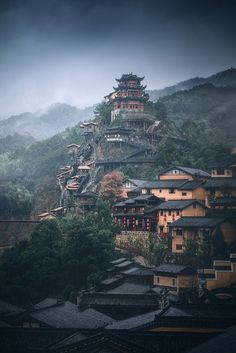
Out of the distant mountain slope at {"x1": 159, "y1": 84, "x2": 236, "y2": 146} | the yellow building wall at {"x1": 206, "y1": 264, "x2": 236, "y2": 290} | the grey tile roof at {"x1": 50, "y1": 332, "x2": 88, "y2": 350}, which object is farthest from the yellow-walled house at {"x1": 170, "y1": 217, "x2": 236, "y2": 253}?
the distant mountain slope at {"x1": 159, "y1": 84, "x2": 236, "y2": 146}

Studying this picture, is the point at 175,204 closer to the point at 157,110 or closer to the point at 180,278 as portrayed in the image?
the point at 180,278

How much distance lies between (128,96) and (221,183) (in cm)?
1548

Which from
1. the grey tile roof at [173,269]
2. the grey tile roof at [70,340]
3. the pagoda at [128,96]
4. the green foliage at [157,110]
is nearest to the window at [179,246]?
the grey tile roof at [173,269]

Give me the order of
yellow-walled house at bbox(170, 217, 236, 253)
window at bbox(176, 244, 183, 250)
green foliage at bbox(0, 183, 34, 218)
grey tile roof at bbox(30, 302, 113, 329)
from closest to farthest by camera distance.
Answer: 1. grey tile roof at bbox(30, 302, 113, 329)
2. yellow-walled house at bbox(170, 217, 236, 253)
3. window at bbox(176, 244, 183, 250)
4. green foliage at bbox(0, 183, 34, 218)

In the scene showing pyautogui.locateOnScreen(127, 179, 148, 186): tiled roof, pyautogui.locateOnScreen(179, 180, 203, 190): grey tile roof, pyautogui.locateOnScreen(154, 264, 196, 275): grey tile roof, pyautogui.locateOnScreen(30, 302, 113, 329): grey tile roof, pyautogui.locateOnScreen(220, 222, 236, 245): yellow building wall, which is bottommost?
pyautogui.locateOnScreen(30, 302, 113, 329): grey tile roof

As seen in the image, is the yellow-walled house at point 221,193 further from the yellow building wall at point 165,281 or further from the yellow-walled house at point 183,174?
the yellow building wall at point 165,281

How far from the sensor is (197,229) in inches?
818

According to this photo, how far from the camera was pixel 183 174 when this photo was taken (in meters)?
26.2

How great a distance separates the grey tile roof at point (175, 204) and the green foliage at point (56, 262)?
2659 mm

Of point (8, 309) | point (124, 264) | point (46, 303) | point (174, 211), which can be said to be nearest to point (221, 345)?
point (46, 303)

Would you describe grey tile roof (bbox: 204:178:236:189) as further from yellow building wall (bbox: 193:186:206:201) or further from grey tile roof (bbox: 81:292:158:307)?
grey tile roof (bbox: 81:292:158:307)

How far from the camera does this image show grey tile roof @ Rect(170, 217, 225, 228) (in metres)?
20.0

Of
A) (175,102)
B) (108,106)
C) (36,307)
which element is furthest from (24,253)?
(175,102)

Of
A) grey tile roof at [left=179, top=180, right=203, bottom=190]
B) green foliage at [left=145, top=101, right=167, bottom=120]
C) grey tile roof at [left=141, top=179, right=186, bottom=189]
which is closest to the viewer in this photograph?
grey tile roof at [left=179, top=180, right=203, bottom=190]
